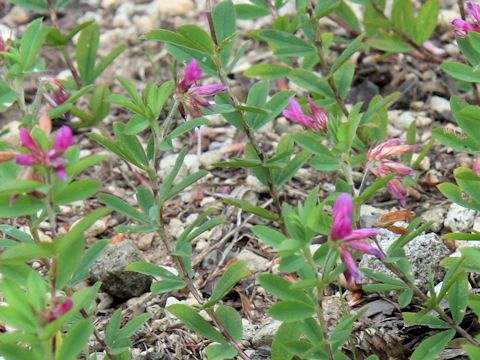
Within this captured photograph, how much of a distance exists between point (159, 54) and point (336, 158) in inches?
92.2

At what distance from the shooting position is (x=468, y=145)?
98.9 inches

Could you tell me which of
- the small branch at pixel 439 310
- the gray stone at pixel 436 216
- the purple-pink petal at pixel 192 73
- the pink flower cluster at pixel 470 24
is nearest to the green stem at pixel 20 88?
the purple-pink petal at pixel 192 73

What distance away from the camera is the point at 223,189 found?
354 cm

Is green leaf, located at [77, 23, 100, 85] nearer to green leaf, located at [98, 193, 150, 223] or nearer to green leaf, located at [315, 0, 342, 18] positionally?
green leaf, located at [315, 0, 342, 18]

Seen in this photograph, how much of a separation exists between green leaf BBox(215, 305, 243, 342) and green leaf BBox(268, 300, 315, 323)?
0.34 meters

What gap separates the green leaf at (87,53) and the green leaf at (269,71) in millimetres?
714

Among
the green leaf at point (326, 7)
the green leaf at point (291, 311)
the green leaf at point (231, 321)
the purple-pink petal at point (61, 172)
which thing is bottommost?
the green leaf at point (231, 321)

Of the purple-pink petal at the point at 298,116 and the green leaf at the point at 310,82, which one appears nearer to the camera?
the purple-pink petal at the point at 298,116

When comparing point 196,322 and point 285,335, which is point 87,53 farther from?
point 285,335

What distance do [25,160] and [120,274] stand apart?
1.14 metres

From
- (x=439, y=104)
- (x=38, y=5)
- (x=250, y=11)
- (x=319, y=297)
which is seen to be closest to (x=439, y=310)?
(x=319, y=297)

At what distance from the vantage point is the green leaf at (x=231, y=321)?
7.70 ft

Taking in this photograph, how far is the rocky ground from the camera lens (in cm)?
280

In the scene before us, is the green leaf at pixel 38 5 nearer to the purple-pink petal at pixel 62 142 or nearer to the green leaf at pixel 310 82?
the green leaf at pixel 310 82
